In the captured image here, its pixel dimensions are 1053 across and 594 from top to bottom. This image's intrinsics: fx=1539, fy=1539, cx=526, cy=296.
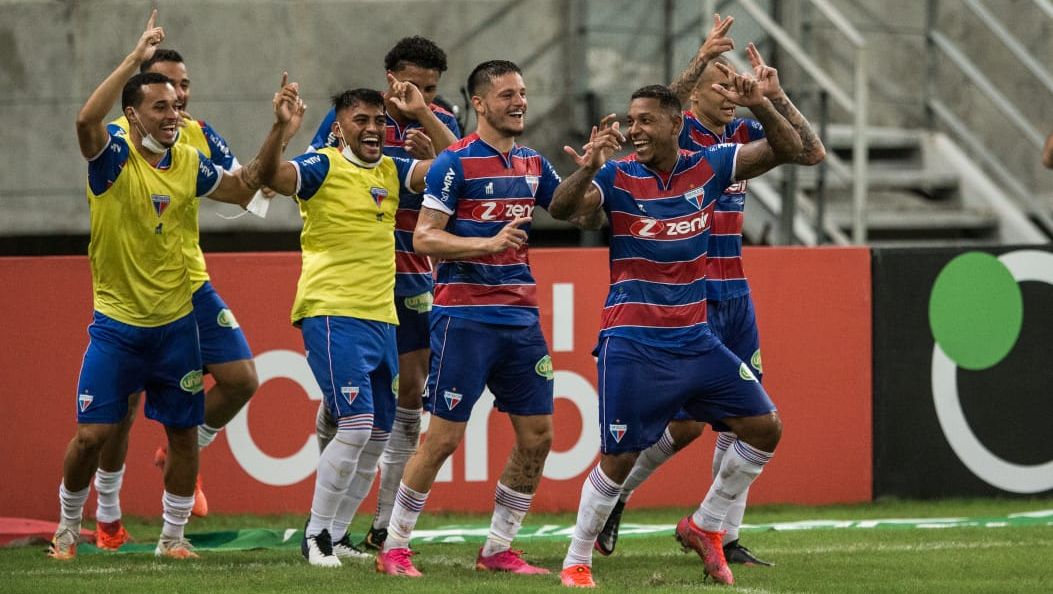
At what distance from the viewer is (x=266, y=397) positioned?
419 inches

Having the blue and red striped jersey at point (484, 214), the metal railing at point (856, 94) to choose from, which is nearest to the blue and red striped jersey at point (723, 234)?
the blue and red striped jersey at point (484, 214)

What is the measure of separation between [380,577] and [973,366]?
562 cm

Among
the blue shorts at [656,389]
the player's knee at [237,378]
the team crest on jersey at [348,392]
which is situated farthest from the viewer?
→ the player's knee at [237,378]

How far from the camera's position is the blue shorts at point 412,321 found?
898 cm

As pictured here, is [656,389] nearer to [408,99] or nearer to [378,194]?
[378,194]

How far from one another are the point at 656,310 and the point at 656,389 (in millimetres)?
385

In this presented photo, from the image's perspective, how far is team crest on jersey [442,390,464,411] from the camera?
7824 mm

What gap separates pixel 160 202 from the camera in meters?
8.26

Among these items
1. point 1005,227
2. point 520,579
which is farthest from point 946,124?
point 520,579

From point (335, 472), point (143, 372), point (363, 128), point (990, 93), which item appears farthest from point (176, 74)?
point (990, 93)

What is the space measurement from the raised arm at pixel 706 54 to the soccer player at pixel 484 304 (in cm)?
109

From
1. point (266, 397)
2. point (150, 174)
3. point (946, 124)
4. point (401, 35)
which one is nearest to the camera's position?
point (150, 174)

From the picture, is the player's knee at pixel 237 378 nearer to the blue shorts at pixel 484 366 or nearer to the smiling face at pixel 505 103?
the blue shorts at pixel 484 366

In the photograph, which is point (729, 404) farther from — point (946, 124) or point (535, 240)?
point (946, 124)
